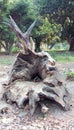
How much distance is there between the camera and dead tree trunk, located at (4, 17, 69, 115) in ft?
16.7

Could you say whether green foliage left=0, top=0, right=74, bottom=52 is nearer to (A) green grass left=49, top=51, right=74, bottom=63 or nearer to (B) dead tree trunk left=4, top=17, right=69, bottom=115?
(A) green grass left=49, top=51, right=74, bottom=63

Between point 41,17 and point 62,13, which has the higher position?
point 62,13

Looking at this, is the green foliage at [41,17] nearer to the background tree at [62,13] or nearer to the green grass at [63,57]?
the background tree at [62,13]

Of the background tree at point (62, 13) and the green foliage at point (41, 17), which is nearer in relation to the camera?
the green foliage at point (41, 17)

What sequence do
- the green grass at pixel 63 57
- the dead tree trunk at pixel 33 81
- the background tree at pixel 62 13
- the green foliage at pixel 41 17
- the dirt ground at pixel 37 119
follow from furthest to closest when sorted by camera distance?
the background tree at pixel 62 13
the green foliage at pixel 41 17
the green grass at pixel 63 57
the dead tree trunk at pixel 33 81
the dirt ground at pixel 37 119

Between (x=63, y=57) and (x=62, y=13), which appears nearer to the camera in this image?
(x=63, y=57)

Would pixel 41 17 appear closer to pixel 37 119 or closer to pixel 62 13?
pixel 62 13

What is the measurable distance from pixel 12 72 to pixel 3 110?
2.97ft

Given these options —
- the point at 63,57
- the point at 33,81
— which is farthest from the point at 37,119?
the point at 63,57

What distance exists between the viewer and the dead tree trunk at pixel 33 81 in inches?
201

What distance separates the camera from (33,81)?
5789mm

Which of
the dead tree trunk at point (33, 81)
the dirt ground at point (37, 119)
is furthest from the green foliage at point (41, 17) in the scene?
the dirt ground at point (37, 119)

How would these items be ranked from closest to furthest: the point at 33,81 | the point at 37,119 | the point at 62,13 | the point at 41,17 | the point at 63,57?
1. the point at 37,119
2. the point at 33,81
3. the point at 63,57
4. the point at 41,17
5. the point at 62,13

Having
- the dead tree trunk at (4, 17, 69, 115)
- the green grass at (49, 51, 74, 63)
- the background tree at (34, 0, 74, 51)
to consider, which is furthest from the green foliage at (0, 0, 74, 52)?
the dead tree trunk at (4, 17, 69, 115)
